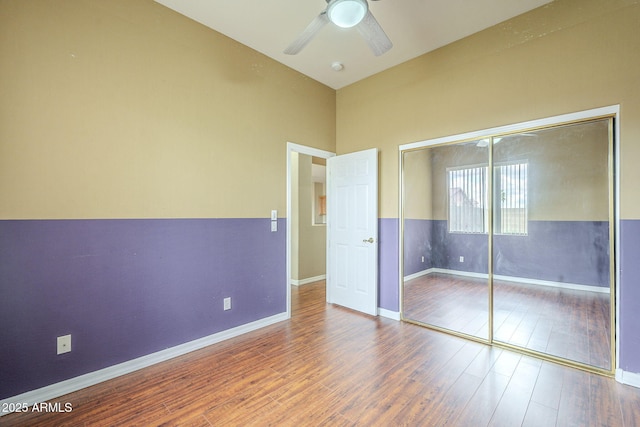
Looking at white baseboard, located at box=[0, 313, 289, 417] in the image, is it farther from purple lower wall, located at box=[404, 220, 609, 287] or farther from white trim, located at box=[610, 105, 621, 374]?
white trim, located at box=[610, 105, 621, 374]

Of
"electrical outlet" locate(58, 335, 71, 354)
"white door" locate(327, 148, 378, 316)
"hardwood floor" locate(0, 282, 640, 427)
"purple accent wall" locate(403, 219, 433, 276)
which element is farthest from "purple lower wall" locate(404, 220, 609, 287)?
"electrical outlet" locate(58, 335, 71, 354)

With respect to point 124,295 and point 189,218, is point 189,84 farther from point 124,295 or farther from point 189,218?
point 124,295

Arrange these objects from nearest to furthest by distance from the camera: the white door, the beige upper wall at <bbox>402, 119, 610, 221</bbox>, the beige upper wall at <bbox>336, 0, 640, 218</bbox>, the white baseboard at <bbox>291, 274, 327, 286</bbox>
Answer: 1. the beige upper wall at <bbox>336, 0, 640, 218</bbox>
2. the beige upper wall at <bbox>402, 119, 610, 221</bbox>
3. the white door
4. the white baseboard at <bbox>291, 274, 327, 286</bbox>

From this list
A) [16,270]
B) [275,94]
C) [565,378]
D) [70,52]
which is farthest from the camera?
[275,94]

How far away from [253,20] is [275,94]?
2.78 ft

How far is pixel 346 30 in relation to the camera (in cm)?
293

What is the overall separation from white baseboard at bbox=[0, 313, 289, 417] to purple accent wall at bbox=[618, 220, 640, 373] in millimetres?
3302

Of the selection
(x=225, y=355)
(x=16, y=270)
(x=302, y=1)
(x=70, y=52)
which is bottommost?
(x=225, y=355)

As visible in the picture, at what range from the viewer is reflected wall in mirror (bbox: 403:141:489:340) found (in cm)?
307

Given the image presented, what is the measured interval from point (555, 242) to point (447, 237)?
1.00m

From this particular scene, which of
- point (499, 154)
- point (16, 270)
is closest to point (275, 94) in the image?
point (499, 154)

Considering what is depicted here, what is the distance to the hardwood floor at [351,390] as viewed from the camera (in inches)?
72.2

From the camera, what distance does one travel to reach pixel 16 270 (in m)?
1.94

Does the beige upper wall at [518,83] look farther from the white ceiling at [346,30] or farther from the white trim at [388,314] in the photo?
the white trim at [388,314]
